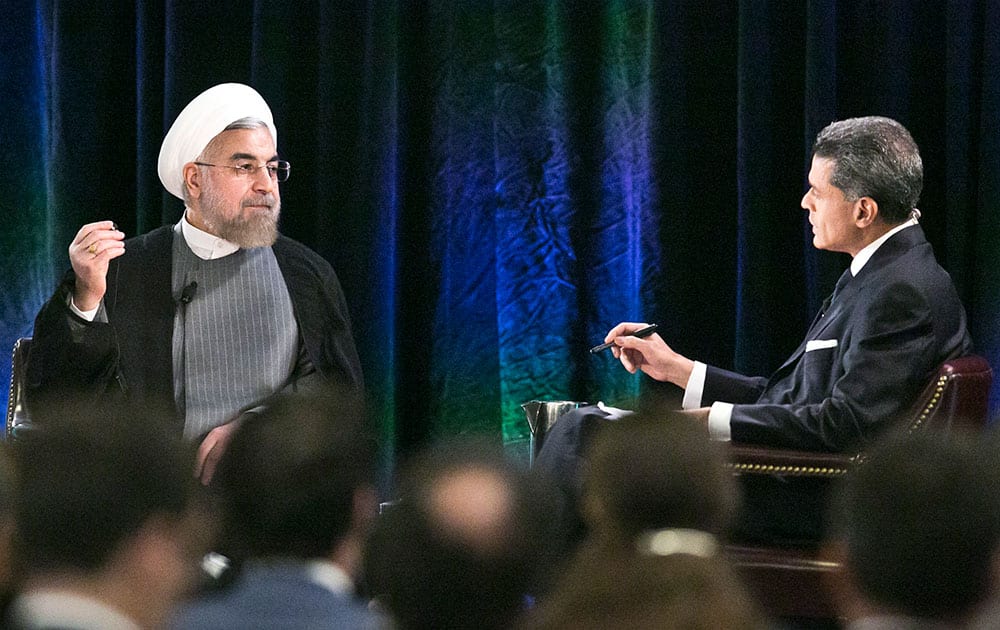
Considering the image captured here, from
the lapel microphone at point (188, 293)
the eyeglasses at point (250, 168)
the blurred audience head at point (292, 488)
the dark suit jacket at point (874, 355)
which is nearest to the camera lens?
the blurred audience head at point (292, 488)

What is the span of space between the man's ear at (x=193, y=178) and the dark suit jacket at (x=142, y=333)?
0.14 metres

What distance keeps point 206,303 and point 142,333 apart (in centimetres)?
20

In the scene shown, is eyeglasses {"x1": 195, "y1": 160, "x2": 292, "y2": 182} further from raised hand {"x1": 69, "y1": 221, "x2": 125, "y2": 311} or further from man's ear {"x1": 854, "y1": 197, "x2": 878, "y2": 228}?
man's ear {"x1": 854, "y1": 197, "x2": 878, "y2": 228}

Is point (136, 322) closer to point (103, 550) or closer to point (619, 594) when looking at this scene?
point (103, 550)

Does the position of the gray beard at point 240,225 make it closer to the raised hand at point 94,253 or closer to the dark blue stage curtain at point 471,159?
the raised hand at point 94,253

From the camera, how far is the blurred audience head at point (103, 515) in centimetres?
136

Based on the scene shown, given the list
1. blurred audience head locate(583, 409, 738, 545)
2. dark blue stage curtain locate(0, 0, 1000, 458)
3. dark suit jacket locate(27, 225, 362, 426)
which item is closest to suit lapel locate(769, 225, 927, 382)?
dark blue stage curtain locate(0, 0, 1000, 458)

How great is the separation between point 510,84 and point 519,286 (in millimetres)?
672

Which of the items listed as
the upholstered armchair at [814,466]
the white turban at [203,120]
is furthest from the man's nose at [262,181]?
the upholstered armchair at [814,466]

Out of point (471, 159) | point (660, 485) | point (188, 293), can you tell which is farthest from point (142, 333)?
point (660, 485)

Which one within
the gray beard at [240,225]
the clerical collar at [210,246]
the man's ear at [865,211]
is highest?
the man's ear at [865,211]

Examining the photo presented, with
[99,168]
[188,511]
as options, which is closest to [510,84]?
[99,168]

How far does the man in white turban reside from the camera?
343 centimetres

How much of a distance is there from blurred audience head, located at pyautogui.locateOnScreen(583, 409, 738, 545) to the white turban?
251 centimetres
